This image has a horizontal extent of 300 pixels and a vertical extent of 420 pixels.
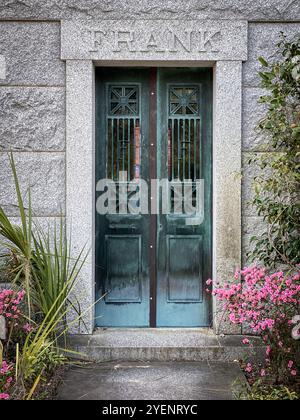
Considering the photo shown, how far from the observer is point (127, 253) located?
17.5 ft

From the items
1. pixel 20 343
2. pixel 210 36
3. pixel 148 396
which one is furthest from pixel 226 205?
pixel 20 343

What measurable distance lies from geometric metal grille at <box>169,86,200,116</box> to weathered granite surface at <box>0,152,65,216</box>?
123cm

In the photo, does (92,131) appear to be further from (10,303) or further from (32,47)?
(10,303)

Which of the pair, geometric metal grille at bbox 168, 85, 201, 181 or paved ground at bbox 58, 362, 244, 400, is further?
geometric metal grille at bbox 168, 85, 201, 181

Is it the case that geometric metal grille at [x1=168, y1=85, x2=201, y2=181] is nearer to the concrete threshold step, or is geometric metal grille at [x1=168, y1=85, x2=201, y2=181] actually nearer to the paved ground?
the concrete threshold step

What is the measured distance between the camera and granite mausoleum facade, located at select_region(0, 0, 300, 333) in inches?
195

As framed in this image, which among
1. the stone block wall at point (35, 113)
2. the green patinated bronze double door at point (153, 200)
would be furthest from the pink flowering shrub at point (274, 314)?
the stone block wall at point (35, 113)

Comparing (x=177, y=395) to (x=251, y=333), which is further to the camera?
(x=251, y=333)

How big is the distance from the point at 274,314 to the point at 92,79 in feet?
8.97

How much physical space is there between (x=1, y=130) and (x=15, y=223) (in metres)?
0.90

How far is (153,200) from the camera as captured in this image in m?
5.32

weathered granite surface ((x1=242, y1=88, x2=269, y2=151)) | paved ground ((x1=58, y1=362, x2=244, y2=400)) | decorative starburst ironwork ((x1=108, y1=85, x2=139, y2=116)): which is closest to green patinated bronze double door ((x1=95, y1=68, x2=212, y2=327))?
decorative starburst ironwork ((x1=108, y1=85, x2=139, y2=116))

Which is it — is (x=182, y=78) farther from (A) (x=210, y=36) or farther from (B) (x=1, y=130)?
(B) (x=1, y=130)

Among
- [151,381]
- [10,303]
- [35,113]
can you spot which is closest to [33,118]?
[35,113]
